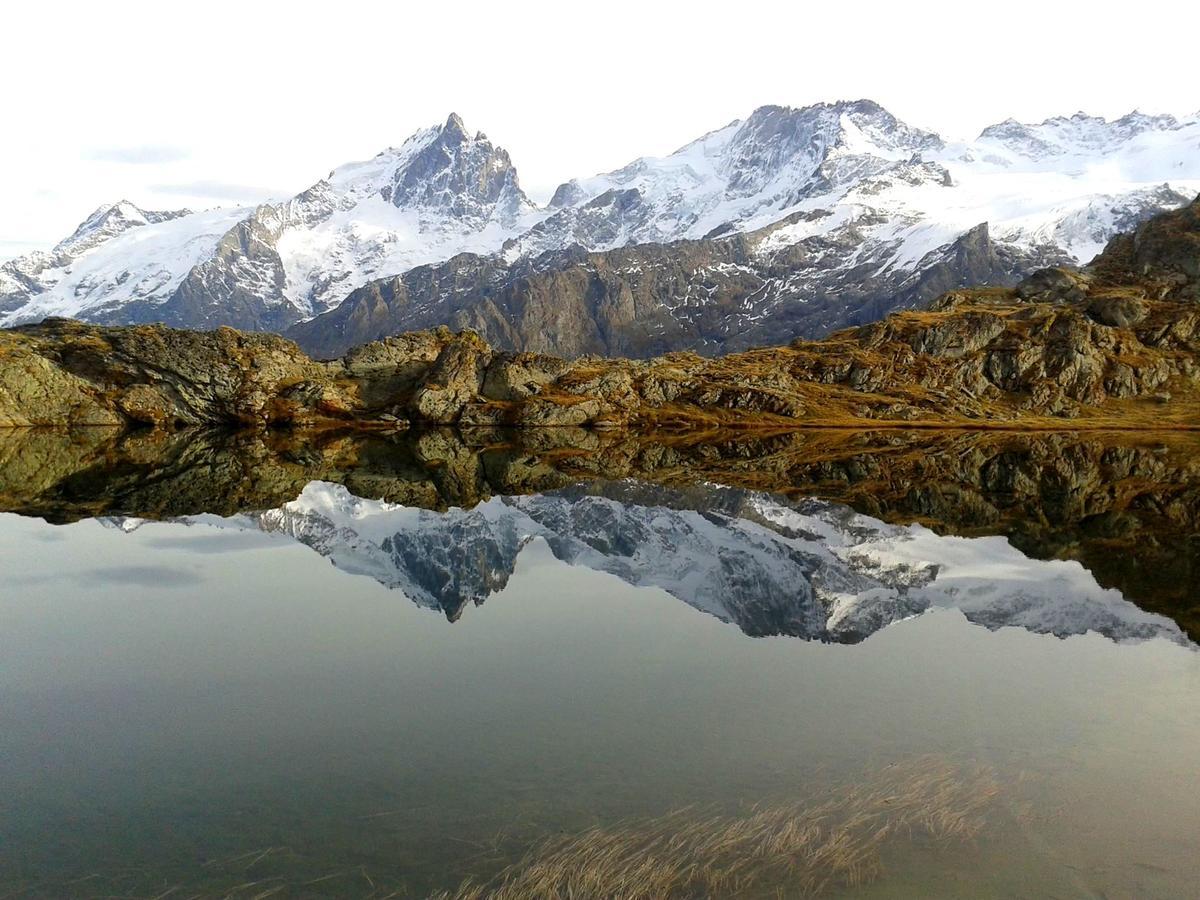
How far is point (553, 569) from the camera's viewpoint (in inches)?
1828

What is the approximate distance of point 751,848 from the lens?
18.8 meters

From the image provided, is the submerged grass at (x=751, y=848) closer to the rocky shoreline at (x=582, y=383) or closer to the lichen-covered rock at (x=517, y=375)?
the rocky shoreline at (x=582, y=383)

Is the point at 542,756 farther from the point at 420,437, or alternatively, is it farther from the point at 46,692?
the point at 420,437

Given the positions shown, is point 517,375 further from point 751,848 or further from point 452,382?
point 751,848

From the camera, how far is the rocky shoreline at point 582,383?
146 m

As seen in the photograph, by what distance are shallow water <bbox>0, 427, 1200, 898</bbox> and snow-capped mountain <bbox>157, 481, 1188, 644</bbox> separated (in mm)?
322

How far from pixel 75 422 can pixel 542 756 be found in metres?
145

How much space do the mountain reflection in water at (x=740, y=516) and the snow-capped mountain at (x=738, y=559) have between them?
0.20 m

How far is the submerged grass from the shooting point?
17391mm

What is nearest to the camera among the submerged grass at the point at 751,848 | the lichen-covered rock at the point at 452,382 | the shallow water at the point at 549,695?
the submerged grass at the point at 751,848

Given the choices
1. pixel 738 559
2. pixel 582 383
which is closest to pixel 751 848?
pixel 738 559

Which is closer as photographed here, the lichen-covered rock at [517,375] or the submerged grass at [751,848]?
the submerged grass at [751,848]

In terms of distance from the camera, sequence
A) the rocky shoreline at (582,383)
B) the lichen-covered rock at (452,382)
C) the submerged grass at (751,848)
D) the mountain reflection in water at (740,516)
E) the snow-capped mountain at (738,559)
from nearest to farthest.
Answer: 1. the submerged grass at (751,848)
2. the snow-capped mountain at (738,559)
3. the mountain reflection in water at (740,516)
4. the rocky shoreline at (582,383)
5. the lichen-covered rock at (452,382)

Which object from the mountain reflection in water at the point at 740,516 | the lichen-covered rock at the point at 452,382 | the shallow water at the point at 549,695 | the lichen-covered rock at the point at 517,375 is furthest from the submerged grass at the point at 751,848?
the lichen-covered rock at the point at 517,375
